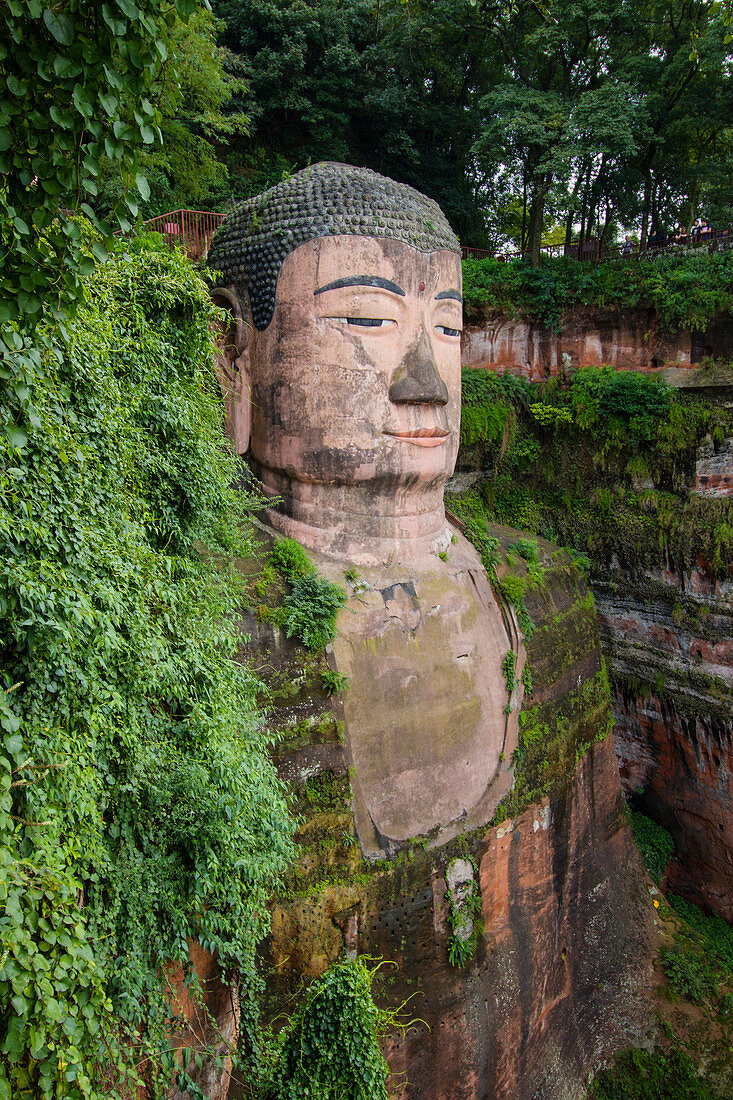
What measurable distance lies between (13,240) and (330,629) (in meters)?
3.49

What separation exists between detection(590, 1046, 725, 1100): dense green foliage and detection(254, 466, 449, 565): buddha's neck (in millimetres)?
6238

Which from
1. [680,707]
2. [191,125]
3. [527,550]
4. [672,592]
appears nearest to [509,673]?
[527,550]

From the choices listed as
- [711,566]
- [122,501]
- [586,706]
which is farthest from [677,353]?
[122,501]

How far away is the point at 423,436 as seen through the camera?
601cm

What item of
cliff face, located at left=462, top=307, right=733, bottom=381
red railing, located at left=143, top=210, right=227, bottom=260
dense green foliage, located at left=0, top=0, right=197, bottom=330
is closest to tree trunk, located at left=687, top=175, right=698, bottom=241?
cliff face, located at left=462, top=307, right=733, bottom=381

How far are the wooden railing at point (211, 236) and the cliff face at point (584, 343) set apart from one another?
182cm

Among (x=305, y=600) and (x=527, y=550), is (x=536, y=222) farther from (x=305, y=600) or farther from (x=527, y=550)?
(x=305, y=600)

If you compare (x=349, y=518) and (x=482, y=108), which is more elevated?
(x=482, y=108)

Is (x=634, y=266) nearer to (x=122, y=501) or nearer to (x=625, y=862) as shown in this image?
(x=625, y=862)

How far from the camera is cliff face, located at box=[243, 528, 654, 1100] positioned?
5.19 meters

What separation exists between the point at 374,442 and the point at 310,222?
1.89m

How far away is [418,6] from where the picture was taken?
18.0 m

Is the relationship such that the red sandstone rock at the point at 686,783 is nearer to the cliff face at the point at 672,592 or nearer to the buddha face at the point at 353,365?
the cliff face at the point at 672,592

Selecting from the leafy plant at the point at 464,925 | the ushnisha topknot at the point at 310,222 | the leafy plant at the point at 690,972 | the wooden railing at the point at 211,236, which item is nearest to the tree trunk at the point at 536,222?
the wooden railing at the point at 211,236
